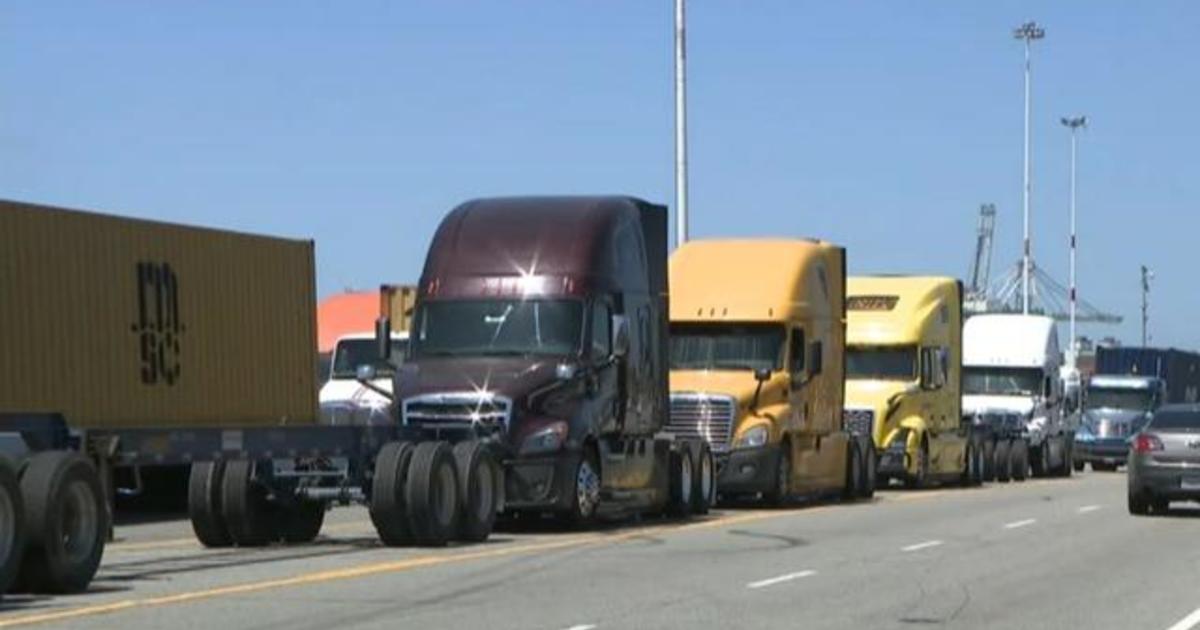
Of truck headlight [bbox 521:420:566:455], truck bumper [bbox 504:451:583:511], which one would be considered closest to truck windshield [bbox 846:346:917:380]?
truck bumper [bbox 504:451:583:511]

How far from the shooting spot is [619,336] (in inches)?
947

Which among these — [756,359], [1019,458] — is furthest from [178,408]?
[1019,458]

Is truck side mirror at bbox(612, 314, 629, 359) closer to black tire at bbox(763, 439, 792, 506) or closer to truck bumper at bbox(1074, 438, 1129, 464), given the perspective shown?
black tire at bbox(763, 439, 792, 506)

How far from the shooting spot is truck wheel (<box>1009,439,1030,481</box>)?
44.6 metres

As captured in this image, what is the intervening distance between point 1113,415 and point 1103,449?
1.02m

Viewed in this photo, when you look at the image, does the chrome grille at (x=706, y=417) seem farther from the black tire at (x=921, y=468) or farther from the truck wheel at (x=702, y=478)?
the black tire at (x=921, y=468)

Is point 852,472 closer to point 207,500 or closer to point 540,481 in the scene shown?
point 540,481

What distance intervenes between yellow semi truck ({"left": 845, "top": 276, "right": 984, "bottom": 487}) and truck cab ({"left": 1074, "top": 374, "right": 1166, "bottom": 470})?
18.3 meters

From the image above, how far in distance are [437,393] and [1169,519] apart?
36.8 ft

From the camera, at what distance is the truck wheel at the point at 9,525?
Answer: 47.9 ft

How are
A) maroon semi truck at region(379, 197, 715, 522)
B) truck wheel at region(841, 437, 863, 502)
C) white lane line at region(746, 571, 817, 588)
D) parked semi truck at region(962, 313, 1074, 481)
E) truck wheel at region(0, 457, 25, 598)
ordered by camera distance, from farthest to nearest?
parked semi truck at region(962, 313, 1074, 481)
truck wheel at region(841, 437, 863, 502)
maroon semi truck at region(379, 197, 715, 522)
white lane line at region(746, 571, 817, 588)
truck wheel at region(0, 457, 25, 598)

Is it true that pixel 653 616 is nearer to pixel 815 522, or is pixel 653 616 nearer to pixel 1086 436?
pixel 815 522

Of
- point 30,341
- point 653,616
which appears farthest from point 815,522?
point 653,616

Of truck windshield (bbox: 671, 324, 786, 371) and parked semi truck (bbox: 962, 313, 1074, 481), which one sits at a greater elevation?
truck windshield (bbox: 671, 324, 786, 371)
